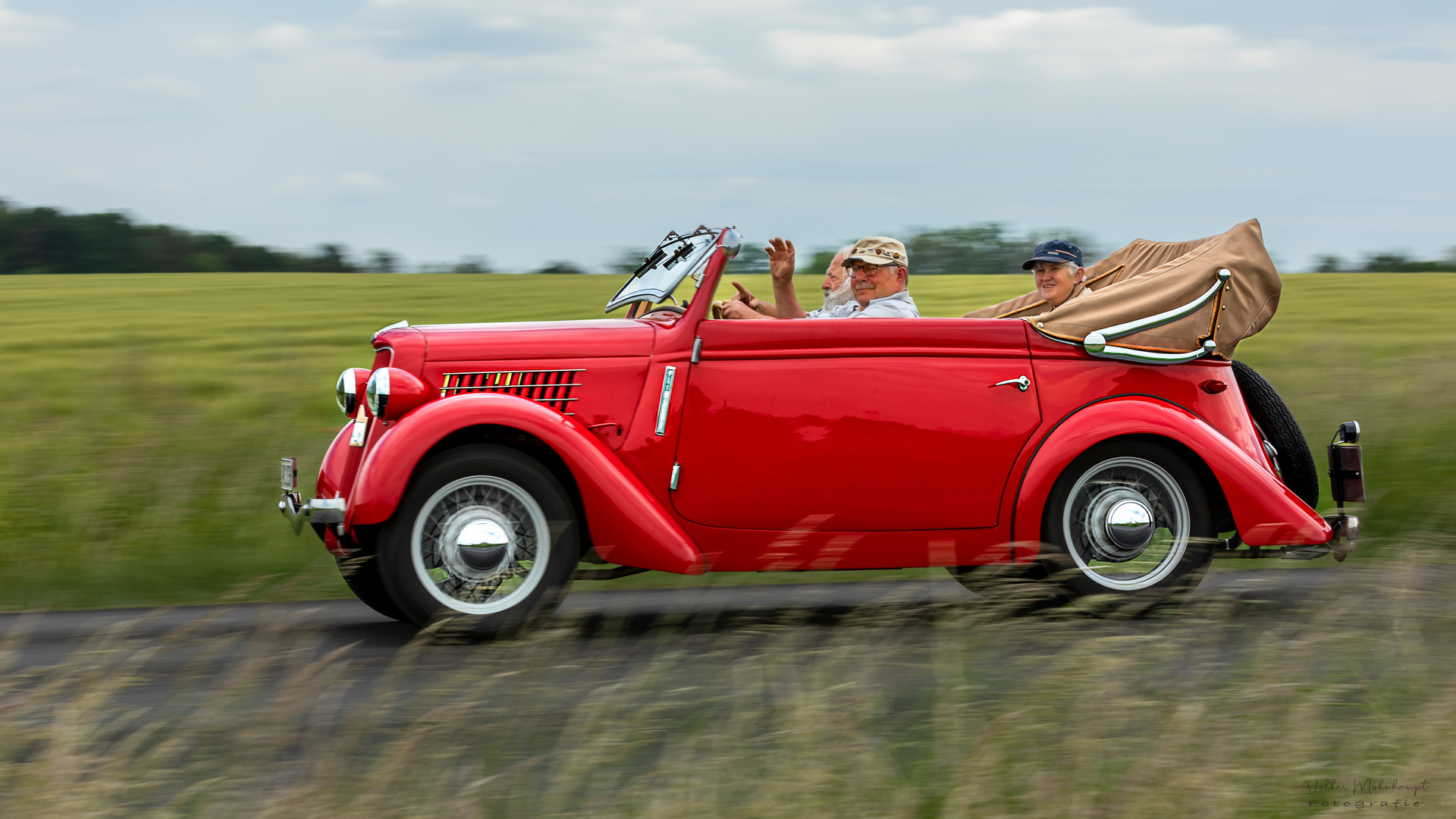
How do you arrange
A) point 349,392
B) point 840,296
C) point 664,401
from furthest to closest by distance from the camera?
1. point 840,296
2. point 349,392
3. point 664,401

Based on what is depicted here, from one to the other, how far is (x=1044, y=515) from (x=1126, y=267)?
1968 millimetres

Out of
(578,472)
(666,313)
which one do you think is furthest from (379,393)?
(666,313)

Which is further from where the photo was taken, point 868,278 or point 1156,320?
point 868,278

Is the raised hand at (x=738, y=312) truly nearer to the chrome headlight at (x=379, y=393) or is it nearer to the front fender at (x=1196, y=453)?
the front fender at (x=1196, y=453)

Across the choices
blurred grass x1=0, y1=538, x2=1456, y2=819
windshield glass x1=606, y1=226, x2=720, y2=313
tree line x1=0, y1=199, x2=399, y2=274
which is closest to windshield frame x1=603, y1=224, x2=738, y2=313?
windshield glass x1=606, y1=226, x2=720, y2=313

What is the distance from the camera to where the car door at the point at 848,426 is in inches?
193

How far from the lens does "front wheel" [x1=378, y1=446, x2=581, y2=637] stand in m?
4.57

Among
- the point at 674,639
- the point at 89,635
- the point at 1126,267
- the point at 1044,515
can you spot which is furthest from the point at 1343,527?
the point at 89,635

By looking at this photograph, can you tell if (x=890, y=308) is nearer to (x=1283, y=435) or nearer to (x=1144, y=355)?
(x=1144, y=355)

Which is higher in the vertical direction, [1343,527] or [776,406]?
[776,406]

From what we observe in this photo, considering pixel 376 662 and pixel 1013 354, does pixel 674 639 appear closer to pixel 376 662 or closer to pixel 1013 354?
pixel 376 662

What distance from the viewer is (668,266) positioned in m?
5.57

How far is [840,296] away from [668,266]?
109 centimetres

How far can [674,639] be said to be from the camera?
4801mm
